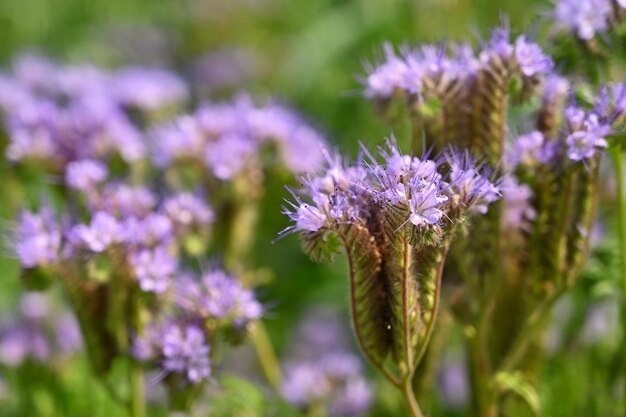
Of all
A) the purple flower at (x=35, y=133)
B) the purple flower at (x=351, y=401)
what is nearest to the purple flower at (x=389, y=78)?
the purple flower at (x=351, y=401)

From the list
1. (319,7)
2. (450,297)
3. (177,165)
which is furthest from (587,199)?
(319,7)

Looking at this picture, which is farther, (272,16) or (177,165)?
(272,16)

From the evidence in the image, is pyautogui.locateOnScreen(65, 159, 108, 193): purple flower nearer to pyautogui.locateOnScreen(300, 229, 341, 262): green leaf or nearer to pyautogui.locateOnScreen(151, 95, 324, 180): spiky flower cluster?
pyautogui.locateOnScreen(151, 95, 324, 180): spiky flower cluster

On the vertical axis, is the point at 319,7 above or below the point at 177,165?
above

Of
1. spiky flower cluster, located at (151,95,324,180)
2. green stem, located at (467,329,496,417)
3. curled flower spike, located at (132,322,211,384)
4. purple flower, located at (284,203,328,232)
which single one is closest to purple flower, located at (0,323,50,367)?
spiky flower cluster, located at (151,95,324,180)

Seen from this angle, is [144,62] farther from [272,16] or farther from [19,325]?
[19,325]

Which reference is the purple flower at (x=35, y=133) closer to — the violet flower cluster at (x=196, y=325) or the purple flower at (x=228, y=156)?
the purple flower at (x=228, y=156)

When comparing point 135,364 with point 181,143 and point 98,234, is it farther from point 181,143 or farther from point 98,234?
point 181,143

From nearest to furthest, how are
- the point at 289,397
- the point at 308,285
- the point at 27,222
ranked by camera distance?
the point at 27,222, the point at 289,397, the point at 308,285
